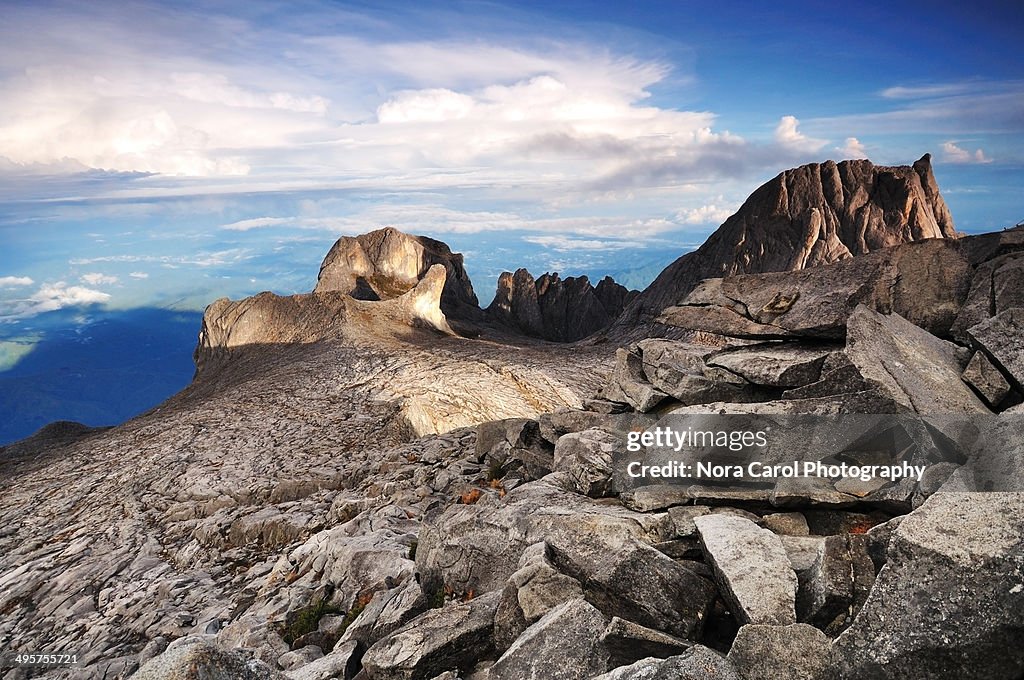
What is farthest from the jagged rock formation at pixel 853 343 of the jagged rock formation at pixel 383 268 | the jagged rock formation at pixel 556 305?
the jagged rock formation at pixel 556 305

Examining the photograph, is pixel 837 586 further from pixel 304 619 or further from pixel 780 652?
pixel 304 619

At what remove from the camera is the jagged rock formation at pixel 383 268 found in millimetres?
88062

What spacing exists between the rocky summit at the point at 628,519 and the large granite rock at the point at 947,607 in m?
0.03

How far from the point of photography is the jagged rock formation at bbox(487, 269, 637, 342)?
339 feet

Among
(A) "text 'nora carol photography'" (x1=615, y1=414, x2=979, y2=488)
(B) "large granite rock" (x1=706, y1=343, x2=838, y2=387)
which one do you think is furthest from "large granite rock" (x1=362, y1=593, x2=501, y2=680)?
(B) "large granite rock" (x1=706, y1=343, x2=838, y2=387)

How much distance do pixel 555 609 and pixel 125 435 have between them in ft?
125

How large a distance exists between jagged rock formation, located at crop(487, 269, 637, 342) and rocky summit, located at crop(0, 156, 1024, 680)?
67646 mm

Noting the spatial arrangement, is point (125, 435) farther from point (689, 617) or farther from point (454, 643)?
point (689, 617)

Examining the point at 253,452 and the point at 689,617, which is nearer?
the point at 689,617

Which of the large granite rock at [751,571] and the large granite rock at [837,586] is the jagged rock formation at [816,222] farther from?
the large granite rock at [837,586]

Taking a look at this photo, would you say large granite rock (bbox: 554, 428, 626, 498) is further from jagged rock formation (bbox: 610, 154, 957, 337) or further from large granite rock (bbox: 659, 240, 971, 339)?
jagged rock formation (bbox: 610, 154, 957, 337)

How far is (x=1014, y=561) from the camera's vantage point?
7.03 m

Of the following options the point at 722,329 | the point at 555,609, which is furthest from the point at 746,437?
the point at 555,609

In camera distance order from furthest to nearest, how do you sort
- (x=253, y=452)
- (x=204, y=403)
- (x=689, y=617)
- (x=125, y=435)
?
(x=204, y=403)
(x=125, y=435)
(x=253, y=452)
(x=689, y=617)
